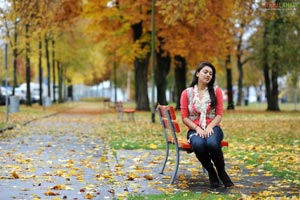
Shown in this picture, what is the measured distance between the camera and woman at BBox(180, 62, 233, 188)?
8.26m

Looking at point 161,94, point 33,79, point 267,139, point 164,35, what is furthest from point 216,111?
point 33,79

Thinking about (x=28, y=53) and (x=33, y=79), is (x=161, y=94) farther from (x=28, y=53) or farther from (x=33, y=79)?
(x=33, y=79)

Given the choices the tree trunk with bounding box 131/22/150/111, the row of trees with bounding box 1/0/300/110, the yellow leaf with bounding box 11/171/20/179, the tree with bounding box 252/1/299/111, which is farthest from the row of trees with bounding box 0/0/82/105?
the yellow leaf with bounding box 11/171/20/179

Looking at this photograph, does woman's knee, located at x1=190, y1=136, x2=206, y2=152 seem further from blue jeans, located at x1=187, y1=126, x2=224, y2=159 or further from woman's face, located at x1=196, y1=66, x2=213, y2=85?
woman's face, located at x1=196, y1=66, x2=213, y2=85

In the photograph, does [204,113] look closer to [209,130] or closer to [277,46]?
[209,130]

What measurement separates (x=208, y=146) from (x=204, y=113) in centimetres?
60

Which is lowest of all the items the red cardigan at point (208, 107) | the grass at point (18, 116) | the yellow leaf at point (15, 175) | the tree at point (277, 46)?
the yellow leaf at point (15, 175)

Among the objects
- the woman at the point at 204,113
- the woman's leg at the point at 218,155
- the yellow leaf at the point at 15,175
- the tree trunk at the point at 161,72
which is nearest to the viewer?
the woman's leg at the point at 218,155

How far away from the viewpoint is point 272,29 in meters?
42.3

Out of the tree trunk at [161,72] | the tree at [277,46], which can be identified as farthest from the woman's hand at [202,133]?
the tree trunk at [161,72]

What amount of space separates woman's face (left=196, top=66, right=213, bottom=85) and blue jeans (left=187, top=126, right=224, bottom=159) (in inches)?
31.7

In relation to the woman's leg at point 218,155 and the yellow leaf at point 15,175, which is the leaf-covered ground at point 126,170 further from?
the woman's leg at point 218,155

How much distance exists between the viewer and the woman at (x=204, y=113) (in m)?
8.26

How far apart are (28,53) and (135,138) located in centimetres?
2631
